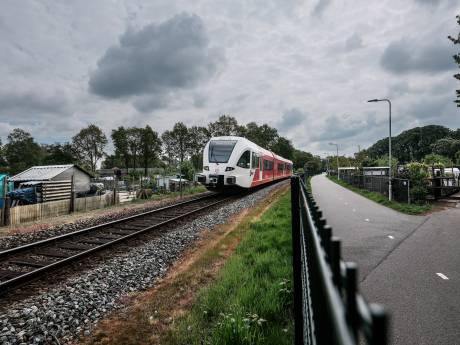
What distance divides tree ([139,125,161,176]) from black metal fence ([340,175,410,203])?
6130 cm

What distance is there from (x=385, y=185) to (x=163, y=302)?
2023 centimetres

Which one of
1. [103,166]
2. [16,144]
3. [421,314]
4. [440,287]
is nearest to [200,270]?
[421,314]

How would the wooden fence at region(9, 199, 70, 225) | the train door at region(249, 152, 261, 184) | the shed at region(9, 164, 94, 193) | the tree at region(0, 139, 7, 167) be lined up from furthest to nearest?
the tree at region(0, 139, 7, 167)
the shed at region(9, 164, 94, 193)
the train door at region(249, 152, 261, 184)
the wooden fence at region(9, 199, 70, 225)

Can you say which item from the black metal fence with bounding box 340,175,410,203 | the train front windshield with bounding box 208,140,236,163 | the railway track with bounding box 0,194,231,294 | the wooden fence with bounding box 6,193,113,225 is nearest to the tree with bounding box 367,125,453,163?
the black metal fence with bounding box 340,175,410,203

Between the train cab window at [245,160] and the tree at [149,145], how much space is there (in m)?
65.0

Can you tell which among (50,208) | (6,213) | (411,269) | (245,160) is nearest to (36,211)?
(50,208)

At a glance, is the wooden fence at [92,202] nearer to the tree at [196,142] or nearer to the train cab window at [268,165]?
the train cab window at [268,165]

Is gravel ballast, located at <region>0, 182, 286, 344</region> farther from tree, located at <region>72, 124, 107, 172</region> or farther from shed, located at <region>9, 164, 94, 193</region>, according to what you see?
tree, located at <region>72, 124, 107, 172</region>

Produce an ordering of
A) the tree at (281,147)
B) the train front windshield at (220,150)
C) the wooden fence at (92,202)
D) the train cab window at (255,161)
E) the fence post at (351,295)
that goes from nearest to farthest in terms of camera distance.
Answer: the fence post at (351,295)
the wooden fence at (92,202)
the train front windshield at (220,150)
the train cab window at (255,161)
the tree at (281,147)

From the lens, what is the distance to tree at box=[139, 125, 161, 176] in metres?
81.4

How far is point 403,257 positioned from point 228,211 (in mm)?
8395

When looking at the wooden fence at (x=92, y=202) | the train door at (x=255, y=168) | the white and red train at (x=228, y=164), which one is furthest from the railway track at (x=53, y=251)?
the train door at (x=255, y=168)

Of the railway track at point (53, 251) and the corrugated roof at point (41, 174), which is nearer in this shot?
the railway track at point (53, 251)

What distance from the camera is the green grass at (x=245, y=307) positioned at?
3.61m
